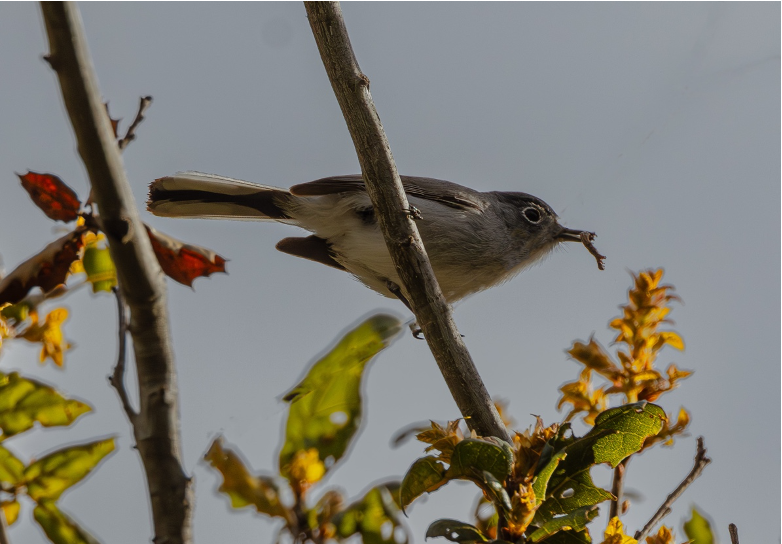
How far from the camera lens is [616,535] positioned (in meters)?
1.77

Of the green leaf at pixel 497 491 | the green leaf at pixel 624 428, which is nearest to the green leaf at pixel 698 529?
the green leaf at pixel 624 428

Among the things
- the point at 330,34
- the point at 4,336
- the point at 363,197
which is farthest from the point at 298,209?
the point at 4,336

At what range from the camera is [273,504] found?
1.90 meters

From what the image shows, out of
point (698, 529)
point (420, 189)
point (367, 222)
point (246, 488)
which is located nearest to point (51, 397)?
point (246, 488)

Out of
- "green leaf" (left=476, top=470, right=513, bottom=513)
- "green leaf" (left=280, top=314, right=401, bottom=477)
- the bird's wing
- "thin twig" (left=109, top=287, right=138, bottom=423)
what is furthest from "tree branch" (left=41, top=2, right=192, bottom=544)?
the bird's wing

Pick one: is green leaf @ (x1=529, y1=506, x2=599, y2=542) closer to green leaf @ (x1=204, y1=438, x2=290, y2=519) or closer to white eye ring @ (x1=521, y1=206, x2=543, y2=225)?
green leaf @ (x1=204, y1=438, x2=290, y2=519)

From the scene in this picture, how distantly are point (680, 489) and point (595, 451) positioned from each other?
0.46 metres

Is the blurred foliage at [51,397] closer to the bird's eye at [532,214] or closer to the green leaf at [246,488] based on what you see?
the green leaf at [246,488]

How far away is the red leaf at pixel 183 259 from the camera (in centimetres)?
199

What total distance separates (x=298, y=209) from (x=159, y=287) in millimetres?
3097

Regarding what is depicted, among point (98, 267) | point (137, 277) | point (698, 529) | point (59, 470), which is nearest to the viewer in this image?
point (137, 277)

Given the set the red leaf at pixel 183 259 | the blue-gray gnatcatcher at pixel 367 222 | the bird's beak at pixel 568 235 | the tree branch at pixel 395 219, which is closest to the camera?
the red leaf at pixel 183 259

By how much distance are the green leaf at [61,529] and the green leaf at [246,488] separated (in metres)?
0.36

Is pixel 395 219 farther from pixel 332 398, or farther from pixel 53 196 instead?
pixel 53 196
